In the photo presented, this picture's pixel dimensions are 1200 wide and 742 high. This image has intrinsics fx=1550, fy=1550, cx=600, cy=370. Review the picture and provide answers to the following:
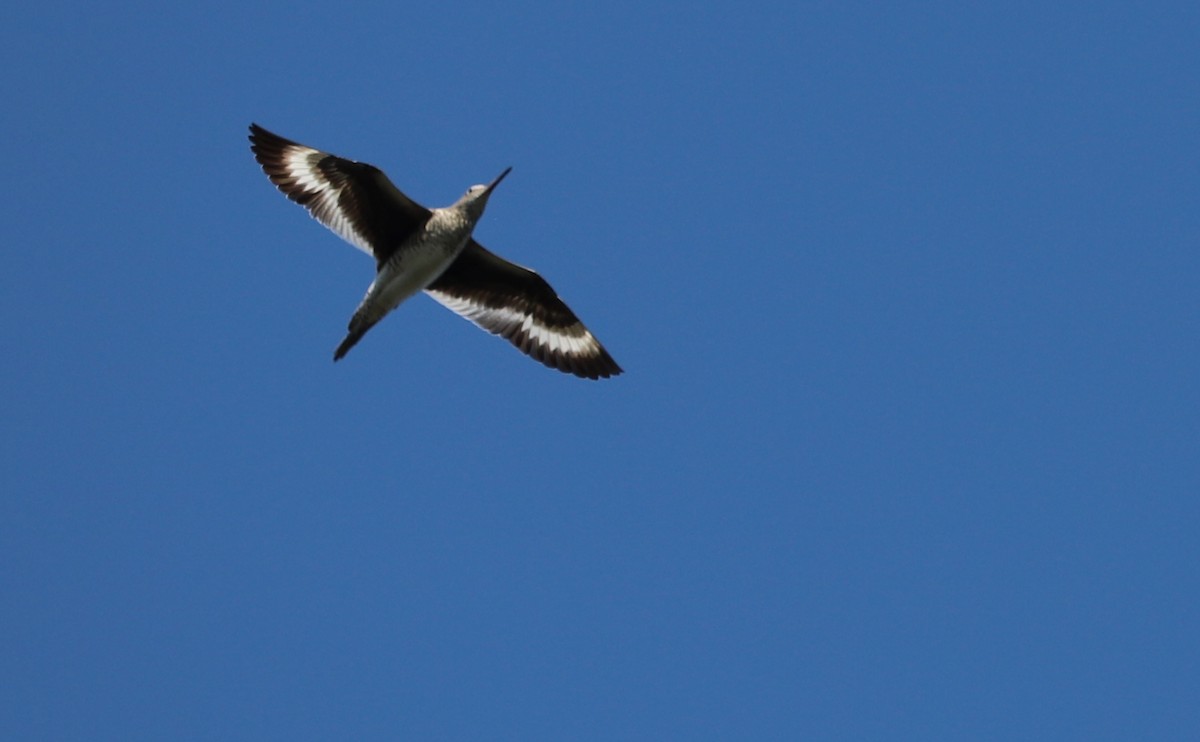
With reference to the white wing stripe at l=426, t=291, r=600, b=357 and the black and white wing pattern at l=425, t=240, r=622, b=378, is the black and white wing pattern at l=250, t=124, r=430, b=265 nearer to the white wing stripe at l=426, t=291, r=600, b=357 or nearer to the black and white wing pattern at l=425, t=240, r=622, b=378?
the black and white wing pattern at l=425, t=240, r=622, b=378

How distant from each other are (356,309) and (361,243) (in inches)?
32.1

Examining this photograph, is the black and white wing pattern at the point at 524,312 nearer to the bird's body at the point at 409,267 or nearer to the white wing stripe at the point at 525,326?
the white wing stripe at the point at 525,326

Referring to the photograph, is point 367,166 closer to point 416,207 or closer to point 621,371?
point 416,207

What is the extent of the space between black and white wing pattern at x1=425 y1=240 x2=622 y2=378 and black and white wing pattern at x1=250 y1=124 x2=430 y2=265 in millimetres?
1063

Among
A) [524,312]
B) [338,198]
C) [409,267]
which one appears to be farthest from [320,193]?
[524,312]

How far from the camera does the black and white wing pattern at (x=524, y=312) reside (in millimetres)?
16531

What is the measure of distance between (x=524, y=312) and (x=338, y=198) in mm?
2463

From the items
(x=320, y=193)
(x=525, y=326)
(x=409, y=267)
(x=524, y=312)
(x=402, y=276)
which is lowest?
(x=402, y=276)

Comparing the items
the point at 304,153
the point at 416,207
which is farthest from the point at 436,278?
the point at 304,153

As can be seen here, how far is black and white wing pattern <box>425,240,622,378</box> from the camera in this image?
651 inches

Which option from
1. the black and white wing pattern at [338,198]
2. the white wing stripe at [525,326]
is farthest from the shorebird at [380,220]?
the white wing stripe at [525,326]

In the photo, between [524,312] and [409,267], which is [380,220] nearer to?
[409,267]

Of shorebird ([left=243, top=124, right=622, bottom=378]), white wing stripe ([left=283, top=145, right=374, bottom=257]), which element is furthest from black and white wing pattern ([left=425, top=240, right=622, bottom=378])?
white wing stripe ([left=283, top=145, right=374, bottom=257])

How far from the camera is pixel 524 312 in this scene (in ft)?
55.2
